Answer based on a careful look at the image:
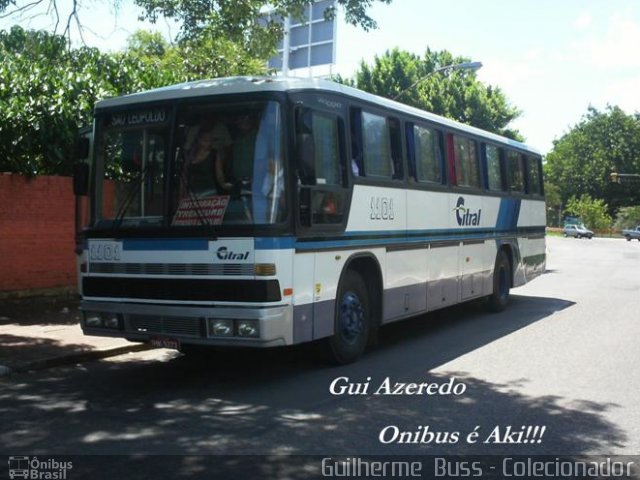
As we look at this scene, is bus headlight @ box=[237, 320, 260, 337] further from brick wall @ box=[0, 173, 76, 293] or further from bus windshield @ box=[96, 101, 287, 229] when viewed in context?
brick wall @ box=[0, 173, 76, 293]

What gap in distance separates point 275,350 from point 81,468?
178 inches

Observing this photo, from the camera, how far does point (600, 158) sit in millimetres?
86062

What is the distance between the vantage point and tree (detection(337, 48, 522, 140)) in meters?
42.4

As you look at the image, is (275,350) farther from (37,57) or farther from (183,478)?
(37,57)

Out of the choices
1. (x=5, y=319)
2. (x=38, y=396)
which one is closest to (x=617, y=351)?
(x=38, y=396)

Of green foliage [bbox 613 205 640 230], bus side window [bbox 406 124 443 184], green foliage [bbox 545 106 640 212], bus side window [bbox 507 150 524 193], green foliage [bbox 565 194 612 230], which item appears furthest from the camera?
green foliage [bbox 545 106 640 212]

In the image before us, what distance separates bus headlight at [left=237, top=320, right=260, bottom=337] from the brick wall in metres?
6.67

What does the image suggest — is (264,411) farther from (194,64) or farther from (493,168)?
(194,64)

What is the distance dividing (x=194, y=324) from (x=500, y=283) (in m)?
7.72

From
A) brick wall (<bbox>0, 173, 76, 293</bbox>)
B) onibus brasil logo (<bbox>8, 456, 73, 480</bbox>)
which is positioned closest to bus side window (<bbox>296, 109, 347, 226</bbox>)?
onibus brasil logo (<bbox>8, 456, 73, 480</bbox>)

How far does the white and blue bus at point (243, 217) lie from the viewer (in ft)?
22.4

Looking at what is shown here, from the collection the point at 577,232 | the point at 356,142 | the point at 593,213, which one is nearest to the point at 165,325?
the point at 356,142

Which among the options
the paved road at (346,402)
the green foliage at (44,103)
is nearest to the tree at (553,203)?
the green foliage at (44,103)

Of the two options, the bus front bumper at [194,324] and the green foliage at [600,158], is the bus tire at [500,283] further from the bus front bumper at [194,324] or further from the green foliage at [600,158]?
the green foliage at [600,158]
